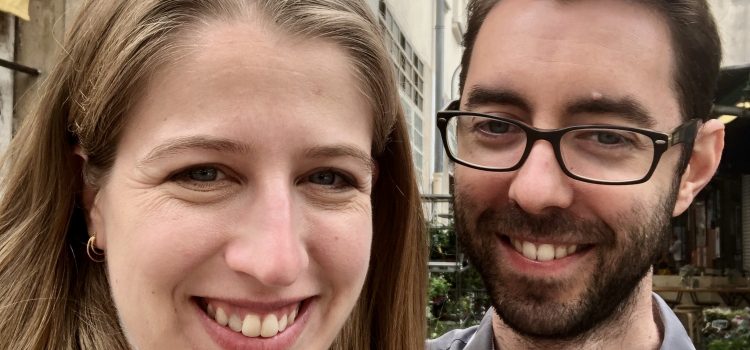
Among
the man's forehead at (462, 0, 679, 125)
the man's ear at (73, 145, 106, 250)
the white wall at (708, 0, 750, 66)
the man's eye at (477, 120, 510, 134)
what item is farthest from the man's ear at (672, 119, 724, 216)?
the white wall at (708, 0, 750, 66)

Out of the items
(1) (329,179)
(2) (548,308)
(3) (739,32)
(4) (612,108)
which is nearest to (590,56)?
(4) (612,108)

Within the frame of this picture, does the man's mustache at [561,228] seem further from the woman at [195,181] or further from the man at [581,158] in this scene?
the woman at [195,181]

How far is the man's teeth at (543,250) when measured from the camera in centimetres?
170

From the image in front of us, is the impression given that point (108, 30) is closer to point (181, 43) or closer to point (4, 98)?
point (181, 43)

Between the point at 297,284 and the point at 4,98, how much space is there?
4585 millimetres

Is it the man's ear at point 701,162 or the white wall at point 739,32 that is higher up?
the white wall at point 739,32

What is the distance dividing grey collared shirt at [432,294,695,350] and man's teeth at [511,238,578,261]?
0.99 feet

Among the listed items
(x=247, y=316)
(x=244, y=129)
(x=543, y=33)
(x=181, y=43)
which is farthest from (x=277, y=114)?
(x=543, y=33)

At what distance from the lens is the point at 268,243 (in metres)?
1.20

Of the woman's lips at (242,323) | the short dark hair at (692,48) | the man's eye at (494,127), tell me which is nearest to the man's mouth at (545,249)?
the man's eye at (494,127)

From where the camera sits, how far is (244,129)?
3.93 ft

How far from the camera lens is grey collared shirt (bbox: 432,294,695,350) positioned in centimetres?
176

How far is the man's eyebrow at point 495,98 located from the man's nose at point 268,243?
0.72 meters

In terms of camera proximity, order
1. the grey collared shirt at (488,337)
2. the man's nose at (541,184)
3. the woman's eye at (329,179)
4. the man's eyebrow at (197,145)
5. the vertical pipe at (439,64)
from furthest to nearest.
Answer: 1. the vertical pipe at (439,64)
2. the grey collared shirt at (488,337)
3. the man's nose at (541,184)
4. the woman's eye at (329,179)
5. the man's eyebrow at (197,145)
